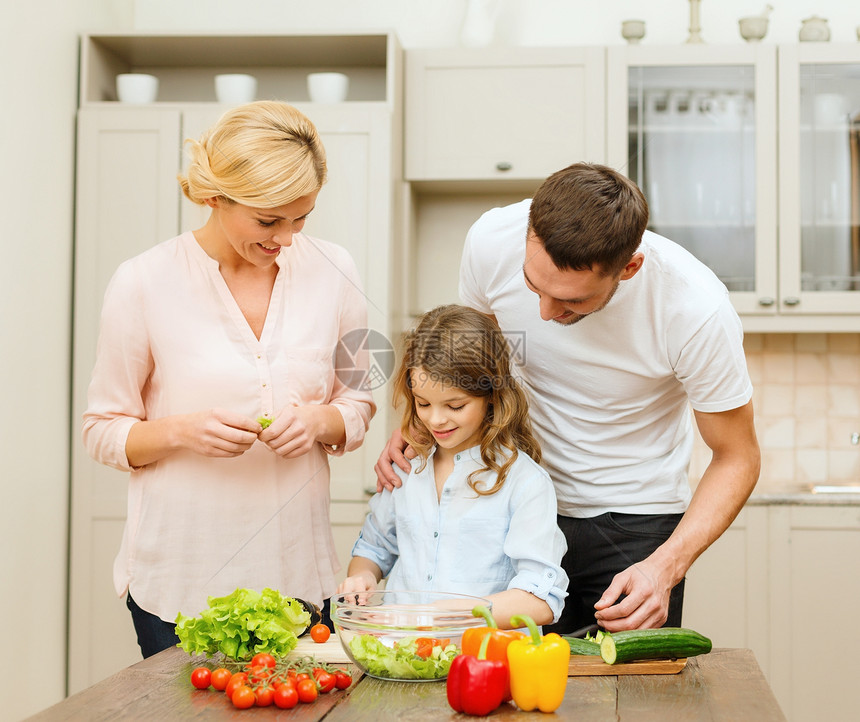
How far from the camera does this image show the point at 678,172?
2.85m

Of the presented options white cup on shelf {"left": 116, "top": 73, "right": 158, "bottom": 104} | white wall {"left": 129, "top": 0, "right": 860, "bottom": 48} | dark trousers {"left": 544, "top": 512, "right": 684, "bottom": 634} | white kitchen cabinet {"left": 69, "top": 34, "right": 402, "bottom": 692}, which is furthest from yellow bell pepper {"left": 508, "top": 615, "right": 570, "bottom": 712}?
white wall {"left": 129, "top": 0, "right": 860, "bottom": 48}

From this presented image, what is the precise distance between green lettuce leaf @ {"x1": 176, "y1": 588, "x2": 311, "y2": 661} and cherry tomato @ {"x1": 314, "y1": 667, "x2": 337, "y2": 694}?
90mm

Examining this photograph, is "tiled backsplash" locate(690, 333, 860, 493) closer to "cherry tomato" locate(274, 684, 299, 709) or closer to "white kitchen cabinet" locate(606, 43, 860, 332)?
"white kitchen cabinet" locate(606, 43, 860, 332)

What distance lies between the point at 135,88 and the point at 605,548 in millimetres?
2072

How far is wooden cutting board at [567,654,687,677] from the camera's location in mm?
1153

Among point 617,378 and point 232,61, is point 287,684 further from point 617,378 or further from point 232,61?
point 232,61

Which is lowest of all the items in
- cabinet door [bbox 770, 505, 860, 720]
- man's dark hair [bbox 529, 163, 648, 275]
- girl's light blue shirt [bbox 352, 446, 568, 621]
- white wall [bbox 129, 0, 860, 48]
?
cabinet door [bbox 770, 505, 860, 720]

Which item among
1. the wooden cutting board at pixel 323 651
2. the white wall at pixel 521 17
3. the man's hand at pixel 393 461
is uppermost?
the white wall at pixel 521 17

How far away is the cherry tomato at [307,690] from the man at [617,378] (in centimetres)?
45

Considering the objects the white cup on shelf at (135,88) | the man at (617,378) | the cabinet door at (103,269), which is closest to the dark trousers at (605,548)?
the man at (617,378)

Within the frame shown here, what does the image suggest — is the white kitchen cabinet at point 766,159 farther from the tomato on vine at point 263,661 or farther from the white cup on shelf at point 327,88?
the tomato on vine at point 263,661

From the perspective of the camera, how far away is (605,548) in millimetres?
1601

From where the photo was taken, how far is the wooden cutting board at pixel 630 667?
1.15 meters

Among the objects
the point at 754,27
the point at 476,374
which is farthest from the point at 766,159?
the point at 476,374
